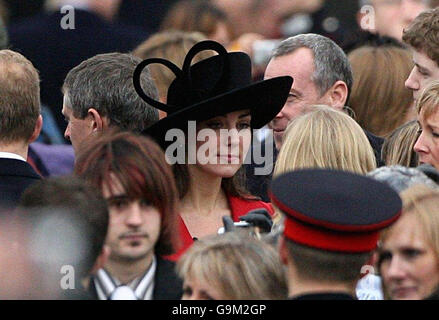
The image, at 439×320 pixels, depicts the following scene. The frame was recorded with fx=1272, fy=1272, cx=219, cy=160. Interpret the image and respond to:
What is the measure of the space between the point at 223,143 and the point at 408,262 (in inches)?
45.7

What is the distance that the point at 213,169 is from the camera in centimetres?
457

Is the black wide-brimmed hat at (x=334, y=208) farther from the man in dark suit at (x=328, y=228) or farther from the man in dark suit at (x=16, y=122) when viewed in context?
the man in dark suit at (x=16, y=122)

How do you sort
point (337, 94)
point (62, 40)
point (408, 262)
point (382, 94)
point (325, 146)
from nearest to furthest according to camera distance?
1. point (408, 262)
2. point (325, 146)
3. point (337, 94)
4. point (382, 94)
5. point (62, 40)

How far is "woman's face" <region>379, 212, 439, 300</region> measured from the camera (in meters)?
3.52

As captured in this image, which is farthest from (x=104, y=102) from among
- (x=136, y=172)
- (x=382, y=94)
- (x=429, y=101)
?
(x=382, y=94)

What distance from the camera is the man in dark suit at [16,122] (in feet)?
14.2

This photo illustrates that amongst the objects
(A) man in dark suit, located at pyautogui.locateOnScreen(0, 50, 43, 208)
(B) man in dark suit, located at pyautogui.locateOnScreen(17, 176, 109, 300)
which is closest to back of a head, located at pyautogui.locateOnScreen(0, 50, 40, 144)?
(A) man in dark suit, located at pyautogui.locateOnScreen(0, 50, 43, 208)

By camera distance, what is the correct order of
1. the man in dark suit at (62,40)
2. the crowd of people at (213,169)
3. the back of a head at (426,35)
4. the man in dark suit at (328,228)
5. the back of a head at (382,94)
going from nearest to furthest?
the man in dark suit at (328,228) → the crowd of people at (213,169) → the back of a head at (426,35) → the back of a head at (382,94) → the man in dark suit at (62,40)

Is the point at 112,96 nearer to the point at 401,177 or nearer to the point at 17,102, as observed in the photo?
the point at 17,102

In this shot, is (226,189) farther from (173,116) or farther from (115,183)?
(115,183)

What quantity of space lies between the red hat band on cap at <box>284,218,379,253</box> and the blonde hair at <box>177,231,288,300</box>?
0.52ft

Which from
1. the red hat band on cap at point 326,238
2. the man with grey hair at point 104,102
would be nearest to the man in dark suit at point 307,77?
the man with grey hair at point 104,102

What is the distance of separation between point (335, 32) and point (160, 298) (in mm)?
4878
